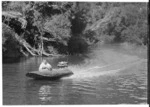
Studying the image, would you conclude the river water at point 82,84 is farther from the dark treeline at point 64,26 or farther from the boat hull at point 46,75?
the dark treeline at point 64,26

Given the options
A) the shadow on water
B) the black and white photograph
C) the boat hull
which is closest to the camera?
the shadow on water

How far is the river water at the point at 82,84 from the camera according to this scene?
7750 mm

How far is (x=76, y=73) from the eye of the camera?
39.5 feet

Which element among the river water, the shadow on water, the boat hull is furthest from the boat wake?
the shadow on water

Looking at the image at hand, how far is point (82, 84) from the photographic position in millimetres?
9992

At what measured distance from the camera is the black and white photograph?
8.38m

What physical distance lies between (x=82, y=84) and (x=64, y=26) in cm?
616

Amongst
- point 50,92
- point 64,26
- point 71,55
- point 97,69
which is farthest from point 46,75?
point 64,26

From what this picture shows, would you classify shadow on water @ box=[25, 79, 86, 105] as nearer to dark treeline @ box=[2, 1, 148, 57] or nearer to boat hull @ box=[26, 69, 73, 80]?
boat hull @ box=[26, 69, 73, 80]

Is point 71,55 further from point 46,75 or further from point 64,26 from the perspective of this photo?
point 46,75

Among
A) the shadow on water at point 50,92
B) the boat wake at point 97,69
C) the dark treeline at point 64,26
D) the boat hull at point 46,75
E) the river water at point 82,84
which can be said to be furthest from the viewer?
the boat wake at point 97,69

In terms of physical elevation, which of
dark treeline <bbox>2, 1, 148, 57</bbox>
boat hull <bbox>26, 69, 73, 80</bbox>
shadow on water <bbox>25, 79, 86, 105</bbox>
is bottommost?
shadow on water <bbox>25, 79, 86, 105</bbox>

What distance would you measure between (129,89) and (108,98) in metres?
1.49

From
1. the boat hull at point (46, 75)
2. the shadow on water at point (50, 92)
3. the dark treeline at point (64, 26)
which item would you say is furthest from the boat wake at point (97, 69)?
the shadow on water at point (50, 92)
